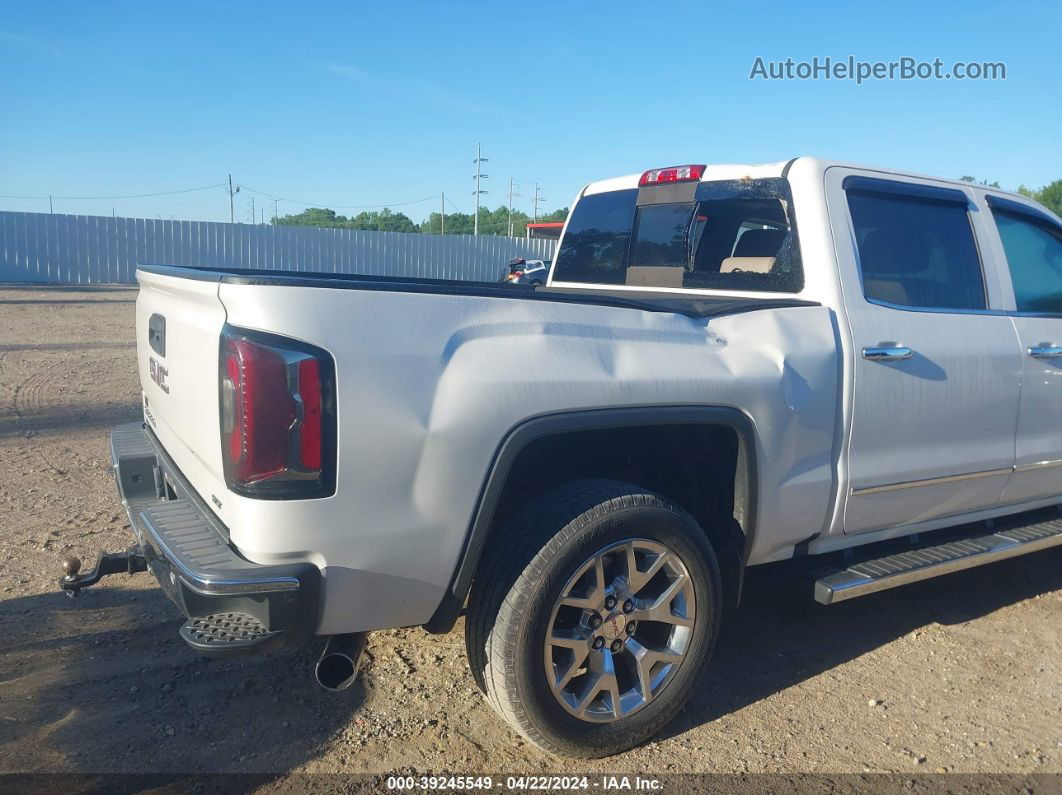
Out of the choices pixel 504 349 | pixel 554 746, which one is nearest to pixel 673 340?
pixel 504 349

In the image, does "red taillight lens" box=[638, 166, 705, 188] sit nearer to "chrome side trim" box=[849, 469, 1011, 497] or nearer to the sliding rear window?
the sliding rear window

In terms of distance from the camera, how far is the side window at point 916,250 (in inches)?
146

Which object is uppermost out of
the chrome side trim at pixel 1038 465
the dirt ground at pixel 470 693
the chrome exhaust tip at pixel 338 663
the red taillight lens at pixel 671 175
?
the red taillight lens at pixel 671 175

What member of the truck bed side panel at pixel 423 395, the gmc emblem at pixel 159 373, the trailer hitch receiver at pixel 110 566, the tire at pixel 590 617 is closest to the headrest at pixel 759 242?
the truck bed side panel at pixel 423 395

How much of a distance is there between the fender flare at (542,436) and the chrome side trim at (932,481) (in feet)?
2.07

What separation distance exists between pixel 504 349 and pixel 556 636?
972 mm

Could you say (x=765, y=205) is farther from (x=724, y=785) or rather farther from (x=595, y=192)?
(x=724, y=785)

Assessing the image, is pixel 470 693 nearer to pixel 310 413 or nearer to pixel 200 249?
pixel 310 413

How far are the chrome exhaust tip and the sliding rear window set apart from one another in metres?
2.28

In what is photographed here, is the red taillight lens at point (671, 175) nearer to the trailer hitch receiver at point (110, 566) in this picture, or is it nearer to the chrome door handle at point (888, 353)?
the chrome door handle at point (888, 353)

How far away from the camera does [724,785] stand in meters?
2.88

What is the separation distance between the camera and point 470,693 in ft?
11.2

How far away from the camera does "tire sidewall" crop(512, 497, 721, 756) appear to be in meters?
2.71

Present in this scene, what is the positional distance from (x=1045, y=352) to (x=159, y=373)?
3.94 meters
